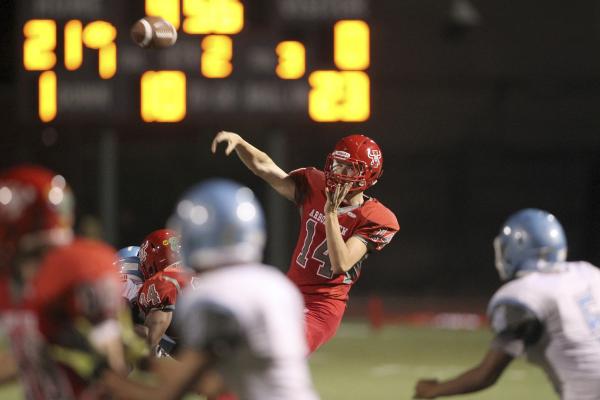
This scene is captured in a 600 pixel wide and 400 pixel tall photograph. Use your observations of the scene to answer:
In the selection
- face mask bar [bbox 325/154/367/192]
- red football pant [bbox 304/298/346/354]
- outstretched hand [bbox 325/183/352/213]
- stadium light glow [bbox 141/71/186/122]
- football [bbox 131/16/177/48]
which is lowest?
red football pant [bbox 304/298/346/354]

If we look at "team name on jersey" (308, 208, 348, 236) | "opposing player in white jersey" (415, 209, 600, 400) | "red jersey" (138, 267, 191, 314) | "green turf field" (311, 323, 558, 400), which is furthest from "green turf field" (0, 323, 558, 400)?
"opposing player in white jersey" (415, 209, 600, 400)

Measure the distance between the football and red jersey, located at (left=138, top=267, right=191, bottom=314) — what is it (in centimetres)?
326

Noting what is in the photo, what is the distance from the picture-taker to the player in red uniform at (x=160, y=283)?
5.19 metres

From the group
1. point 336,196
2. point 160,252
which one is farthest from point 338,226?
point 160,252

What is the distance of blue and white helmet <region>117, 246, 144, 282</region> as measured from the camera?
590 centimetres

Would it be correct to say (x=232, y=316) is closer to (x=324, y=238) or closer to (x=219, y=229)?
(x=219, y=229)

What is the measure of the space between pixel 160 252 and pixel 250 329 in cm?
261

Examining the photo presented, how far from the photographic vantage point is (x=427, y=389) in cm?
417

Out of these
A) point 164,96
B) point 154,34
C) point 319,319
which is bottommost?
point 319,319

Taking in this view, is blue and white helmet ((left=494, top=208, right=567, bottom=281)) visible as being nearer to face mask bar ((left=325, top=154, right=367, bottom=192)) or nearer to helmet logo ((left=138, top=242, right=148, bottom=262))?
face mask bar ((left=325, top=154, right=367, bottom=192))

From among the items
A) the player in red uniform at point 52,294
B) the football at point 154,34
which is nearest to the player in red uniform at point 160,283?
the player in red uniform at point 52,294

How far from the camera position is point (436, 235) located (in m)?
17.3

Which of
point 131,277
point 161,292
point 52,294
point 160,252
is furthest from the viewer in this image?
point 131,277

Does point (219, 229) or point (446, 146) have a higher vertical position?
point (219, 229)
